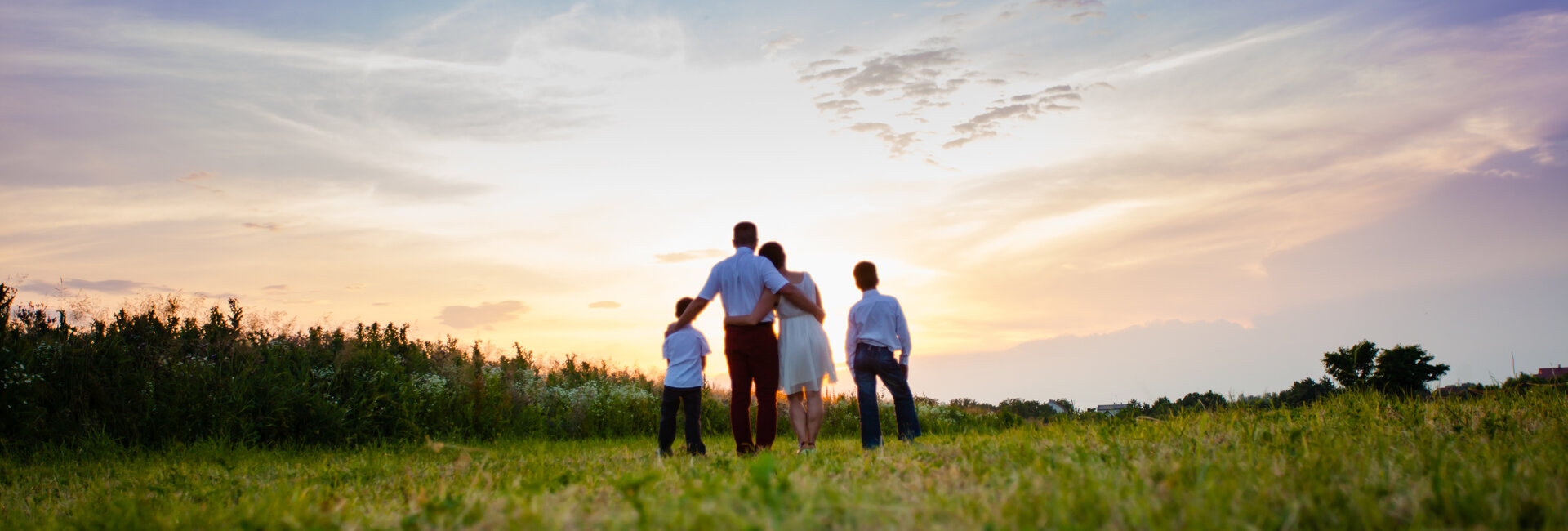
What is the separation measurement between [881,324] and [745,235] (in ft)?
5.19

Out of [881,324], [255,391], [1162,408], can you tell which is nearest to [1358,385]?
[1162,408]

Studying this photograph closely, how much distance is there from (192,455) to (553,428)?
5.02 meters

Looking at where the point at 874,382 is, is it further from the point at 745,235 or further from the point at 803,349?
the point at 745,235

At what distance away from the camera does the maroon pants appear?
716 centimetres

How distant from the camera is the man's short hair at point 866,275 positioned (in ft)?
26.8

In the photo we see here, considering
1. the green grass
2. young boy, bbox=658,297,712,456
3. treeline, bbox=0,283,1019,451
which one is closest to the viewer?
the green grass

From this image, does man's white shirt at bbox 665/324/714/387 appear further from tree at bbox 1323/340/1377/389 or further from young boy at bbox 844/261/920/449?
tree at bbox 1323/340/1377/389

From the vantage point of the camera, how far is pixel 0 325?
1077cm

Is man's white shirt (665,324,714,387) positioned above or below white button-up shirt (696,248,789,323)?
below

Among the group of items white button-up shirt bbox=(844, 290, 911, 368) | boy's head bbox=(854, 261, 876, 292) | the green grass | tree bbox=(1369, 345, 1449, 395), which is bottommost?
the green grass

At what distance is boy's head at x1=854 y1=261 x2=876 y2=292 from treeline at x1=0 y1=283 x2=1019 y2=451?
402 cm

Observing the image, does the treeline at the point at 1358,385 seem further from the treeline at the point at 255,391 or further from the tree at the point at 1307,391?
the treeline at the point at 255,391

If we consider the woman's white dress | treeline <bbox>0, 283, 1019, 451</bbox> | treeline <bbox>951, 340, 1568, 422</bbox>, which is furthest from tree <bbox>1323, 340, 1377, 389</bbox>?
the woman's white dress

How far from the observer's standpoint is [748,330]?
282 inches
